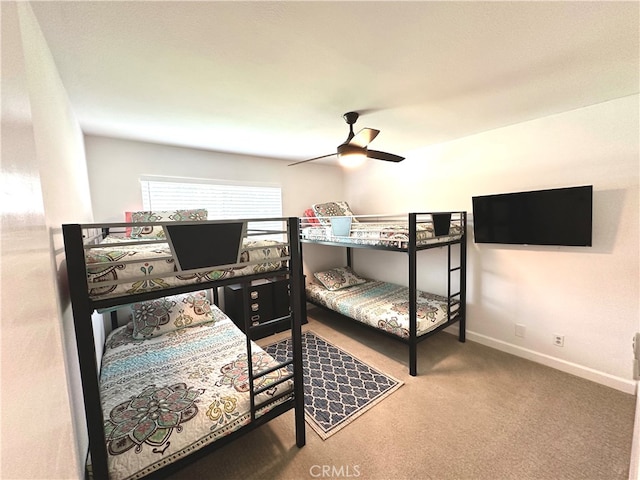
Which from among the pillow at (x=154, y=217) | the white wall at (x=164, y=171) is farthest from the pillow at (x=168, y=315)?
the white wall at (x=164, y=171)

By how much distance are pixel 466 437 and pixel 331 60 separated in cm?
265

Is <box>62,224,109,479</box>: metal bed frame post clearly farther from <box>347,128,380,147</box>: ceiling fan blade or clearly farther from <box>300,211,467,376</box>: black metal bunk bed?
<box>300,211,467,376</box>: black metal bunk bed

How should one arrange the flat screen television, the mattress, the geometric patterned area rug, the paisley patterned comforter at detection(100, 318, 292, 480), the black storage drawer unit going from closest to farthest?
the paisley patterned comforter at detection(100, 318, 292, 480) < the geometric patterned area rug < the flat screen television < the mattress < the black storage drawer unit

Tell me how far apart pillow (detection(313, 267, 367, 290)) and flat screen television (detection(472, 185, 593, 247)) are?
5.90ft

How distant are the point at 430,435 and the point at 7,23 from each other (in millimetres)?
2787

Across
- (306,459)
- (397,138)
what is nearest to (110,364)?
(306,459)

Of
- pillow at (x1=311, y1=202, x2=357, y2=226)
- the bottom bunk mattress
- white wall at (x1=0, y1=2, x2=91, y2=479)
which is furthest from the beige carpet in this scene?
pillow at (x1=311, y1=202, x2=357, y2=226)

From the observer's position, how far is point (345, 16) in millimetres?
1146

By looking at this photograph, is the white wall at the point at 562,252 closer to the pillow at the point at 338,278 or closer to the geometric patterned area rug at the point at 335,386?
the pillow at the point at 338,278

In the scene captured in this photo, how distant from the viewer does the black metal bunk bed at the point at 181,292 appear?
106 centimetres

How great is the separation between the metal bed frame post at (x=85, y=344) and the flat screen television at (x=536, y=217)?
335 centimetres

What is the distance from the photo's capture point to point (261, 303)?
3.28 m

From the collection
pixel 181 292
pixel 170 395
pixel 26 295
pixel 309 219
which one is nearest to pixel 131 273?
pixel 181 292

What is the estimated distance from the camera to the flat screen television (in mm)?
2209
